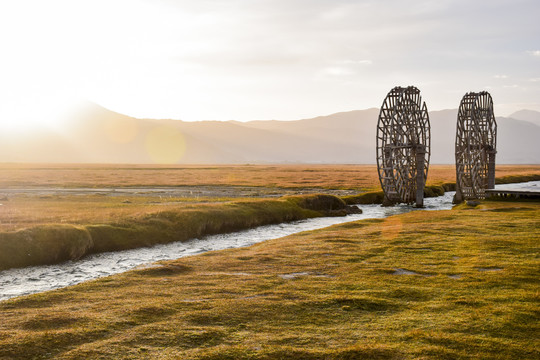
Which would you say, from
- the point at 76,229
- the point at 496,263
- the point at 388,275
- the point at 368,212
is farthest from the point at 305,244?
the point at 368,212

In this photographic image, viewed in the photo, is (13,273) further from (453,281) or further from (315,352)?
(453,281)

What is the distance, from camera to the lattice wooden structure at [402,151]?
64.5m

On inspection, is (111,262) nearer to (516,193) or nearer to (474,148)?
(516,193)

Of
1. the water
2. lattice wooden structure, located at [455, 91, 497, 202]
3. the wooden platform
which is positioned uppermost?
lattice wooden structure, located at [455, 91, 497, 202]

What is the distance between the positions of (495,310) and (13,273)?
79.1ft

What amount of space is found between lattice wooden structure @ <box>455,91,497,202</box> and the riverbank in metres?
38.9

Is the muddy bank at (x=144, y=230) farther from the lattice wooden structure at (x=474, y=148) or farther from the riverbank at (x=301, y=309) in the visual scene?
the lattice wooden structure at (x=474, y=148)

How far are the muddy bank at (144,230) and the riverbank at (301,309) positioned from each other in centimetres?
916

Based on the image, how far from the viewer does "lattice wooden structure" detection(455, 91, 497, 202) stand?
207ft

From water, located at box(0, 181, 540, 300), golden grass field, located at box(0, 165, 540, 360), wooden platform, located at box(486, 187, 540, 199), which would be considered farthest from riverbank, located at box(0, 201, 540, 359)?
wooden platform, located at box(486, 187, 540, 199)

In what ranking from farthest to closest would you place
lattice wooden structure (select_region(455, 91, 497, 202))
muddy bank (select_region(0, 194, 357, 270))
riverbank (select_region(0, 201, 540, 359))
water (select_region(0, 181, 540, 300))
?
1. lattice wooden structure (select_region(455, 91, 497, 202))
2. muddy bank (select_region(0, 194, 357, 270))
3. water (select_region(0, 181, 540, 300))
4. riverbank (select_region(0, 201, 540, 359))

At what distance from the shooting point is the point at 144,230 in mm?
35688

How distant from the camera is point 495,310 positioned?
1546 centimetres

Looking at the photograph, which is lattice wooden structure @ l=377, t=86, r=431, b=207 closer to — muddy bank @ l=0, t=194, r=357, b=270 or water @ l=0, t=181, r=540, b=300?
muddy bank @ l=0, t=194, r=357, b=270
